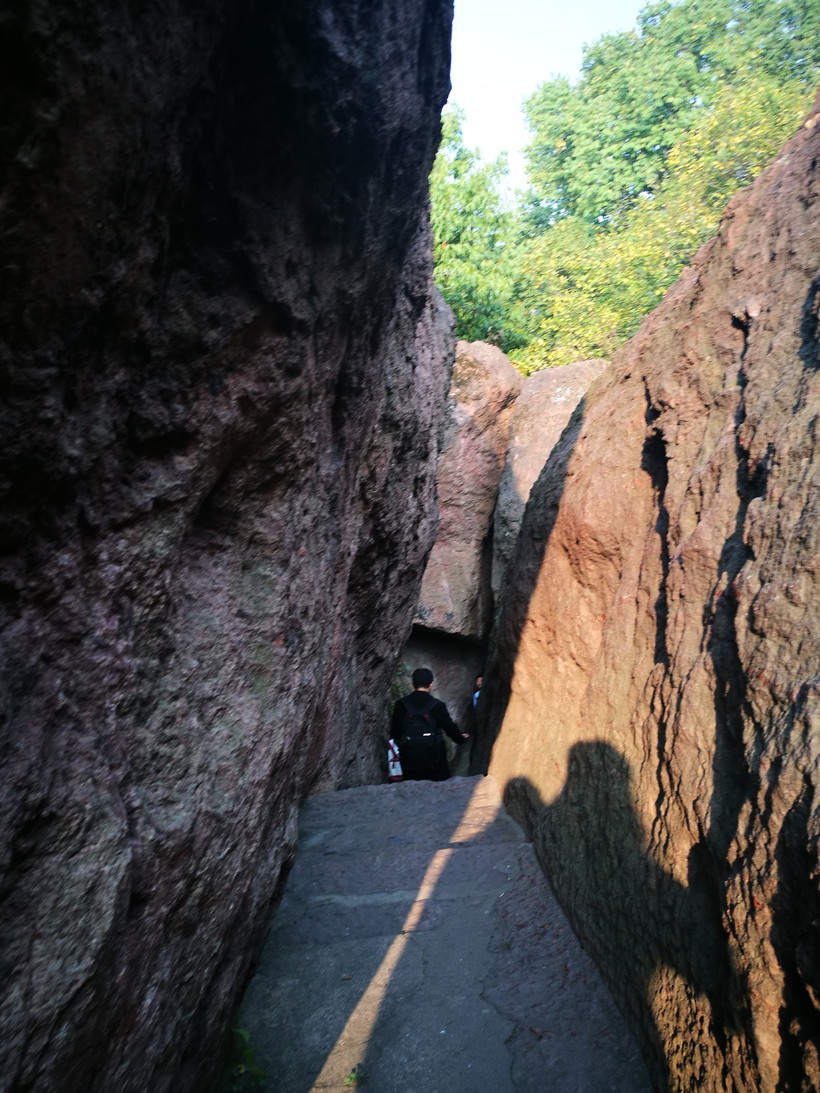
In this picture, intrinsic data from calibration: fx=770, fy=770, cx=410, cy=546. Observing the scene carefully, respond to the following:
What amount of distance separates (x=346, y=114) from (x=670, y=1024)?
10.4 feet

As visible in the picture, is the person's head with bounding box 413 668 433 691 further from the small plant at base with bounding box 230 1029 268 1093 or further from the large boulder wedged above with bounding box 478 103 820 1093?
the small plant at base with bounding box 230 1029 268 1093

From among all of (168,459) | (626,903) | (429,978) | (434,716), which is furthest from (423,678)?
(168,459)

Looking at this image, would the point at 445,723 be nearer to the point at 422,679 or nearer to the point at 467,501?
the point at 422,679

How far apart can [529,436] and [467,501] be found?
153 centimetres

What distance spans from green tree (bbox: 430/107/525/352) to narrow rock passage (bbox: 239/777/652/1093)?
44.6 ft

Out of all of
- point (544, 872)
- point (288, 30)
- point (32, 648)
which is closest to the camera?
point (32, 648)

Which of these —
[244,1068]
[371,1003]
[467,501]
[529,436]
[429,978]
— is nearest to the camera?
[244,1068]

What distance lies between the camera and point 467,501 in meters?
12.8

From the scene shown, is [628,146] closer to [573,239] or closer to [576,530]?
[573,239]

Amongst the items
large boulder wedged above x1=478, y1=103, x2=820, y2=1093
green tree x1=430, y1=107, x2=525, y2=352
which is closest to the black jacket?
large boulder wedged above x1=478, y1=103, x2=820, y2=1093

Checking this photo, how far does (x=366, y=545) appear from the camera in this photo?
5777 mm

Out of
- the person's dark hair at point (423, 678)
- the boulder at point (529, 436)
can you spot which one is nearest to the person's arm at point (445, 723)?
the person's dark hair at point (423, 678)

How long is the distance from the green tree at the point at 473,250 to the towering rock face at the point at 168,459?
42.3ft

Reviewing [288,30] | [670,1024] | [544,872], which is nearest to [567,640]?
[544,872]
